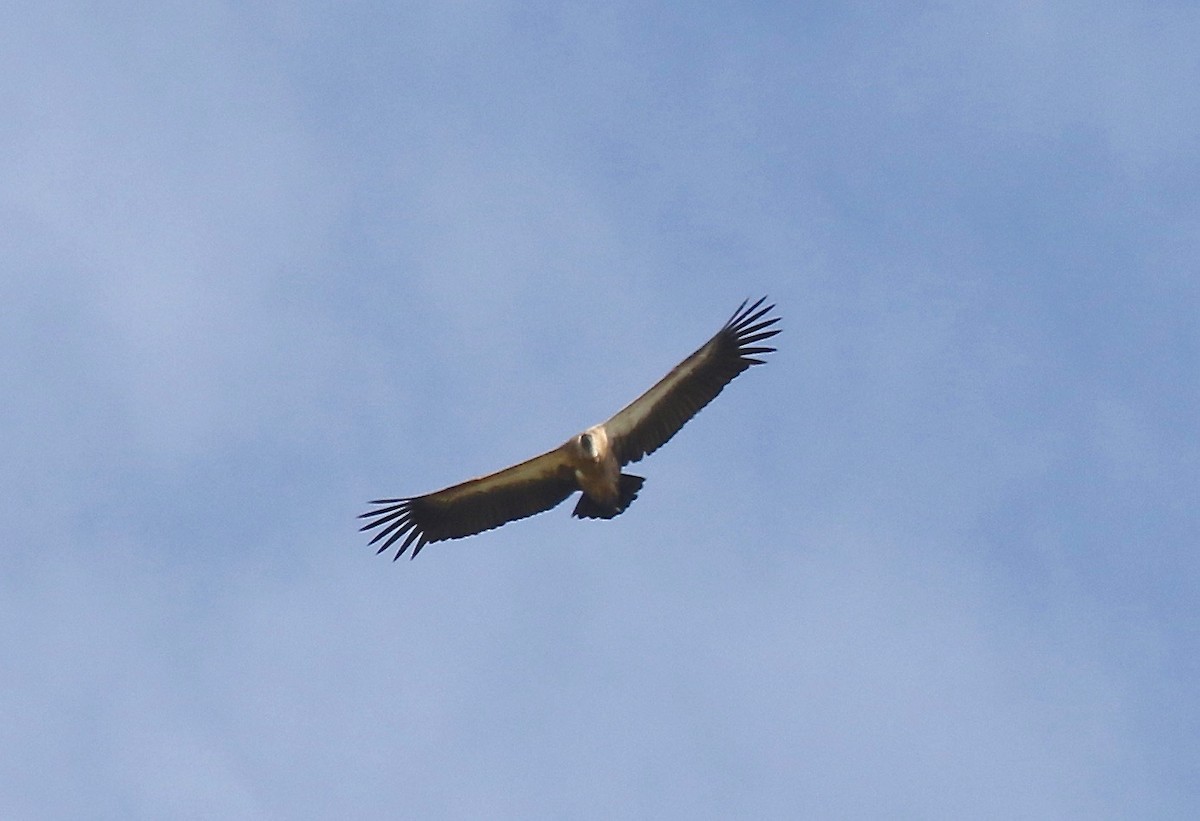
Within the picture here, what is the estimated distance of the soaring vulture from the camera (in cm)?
2130

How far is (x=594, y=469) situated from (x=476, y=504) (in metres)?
1.85

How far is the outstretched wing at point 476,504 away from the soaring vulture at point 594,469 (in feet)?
0.04

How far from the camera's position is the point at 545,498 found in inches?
864

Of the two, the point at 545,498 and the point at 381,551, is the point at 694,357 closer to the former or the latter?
the point at 545,498

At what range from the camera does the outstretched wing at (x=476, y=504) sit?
21.9m

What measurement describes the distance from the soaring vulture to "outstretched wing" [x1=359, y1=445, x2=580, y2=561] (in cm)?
1

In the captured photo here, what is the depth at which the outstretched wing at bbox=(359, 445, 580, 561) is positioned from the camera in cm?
2186

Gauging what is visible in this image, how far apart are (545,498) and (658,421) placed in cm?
172

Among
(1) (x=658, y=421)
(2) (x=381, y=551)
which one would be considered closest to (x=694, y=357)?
(1) (x=658, y=421)

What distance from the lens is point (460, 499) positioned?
22.2m

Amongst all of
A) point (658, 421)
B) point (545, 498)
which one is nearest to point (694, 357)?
point (658, 421)

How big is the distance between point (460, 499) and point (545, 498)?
1.09 m

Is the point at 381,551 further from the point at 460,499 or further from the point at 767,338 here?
the point at 767,338

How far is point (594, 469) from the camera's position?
2117 cm
